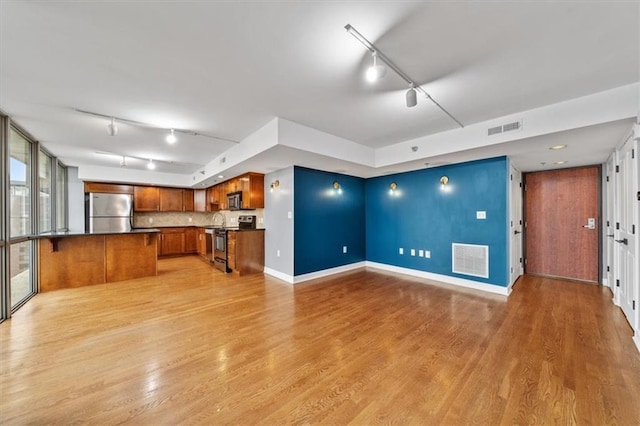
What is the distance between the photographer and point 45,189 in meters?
4.95

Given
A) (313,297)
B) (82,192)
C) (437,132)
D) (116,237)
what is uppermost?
(437,132)

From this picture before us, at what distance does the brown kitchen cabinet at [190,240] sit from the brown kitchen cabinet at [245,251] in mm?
3452

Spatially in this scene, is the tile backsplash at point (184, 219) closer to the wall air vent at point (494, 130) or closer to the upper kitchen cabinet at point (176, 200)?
the upper kitchen cabinet at point (176, 200)

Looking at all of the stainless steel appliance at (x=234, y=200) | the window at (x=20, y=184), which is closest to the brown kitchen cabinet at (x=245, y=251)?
the stainless steel appliance at (x=234, y=200)

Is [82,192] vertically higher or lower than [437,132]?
lower

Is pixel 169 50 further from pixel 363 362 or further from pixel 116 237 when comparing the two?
pixel 116 237

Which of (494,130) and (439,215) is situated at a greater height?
(494,130)

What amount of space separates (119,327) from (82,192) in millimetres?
5982

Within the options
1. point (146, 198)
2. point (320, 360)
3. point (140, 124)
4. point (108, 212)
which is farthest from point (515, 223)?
point (108, 212)

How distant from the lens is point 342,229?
18.2 feet

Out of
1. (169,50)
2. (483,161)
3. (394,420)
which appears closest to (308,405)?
(394,420)

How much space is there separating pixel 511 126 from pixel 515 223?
84.9 inches

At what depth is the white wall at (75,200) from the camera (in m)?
6.52

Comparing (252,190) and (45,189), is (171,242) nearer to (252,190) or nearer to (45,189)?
(45,189)
